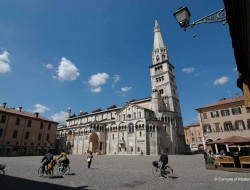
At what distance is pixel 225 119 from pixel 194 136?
133 ft

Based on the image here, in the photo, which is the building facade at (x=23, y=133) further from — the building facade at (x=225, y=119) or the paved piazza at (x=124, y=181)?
the building facade at (x=225, y=119)

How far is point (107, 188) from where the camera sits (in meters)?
7.04

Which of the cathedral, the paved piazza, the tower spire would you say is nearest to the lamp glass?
the paved piazza

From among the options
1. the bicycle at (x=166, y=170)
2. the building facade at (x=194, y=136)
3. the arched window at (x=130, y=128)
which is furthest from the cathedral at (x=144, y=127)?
the bicycle at (x=166, y=170)

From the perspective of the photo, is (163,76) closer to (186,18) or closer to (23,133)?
(23,133)

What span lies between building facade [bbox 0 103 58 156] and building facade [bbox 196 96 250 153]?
4423 cm

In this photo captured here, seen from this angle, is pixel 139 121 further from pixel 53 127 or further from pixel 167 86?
pixel 53 127


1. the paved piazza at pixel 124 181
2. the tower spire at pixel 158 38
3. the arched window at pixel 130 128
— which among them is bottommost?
the paved piazza at pixel 124 181

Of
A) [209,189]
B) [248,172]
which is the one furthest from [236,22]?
[248,172]

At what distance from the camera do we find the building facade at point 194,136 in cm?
6588

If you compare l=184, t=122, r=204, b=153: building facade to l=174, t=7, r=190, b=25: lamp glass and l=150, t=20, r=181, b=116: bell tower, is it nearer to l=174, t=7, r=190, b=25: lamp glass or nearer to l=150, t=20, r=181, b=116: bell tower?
l=150, t=20, r=181, b=116: bell tower

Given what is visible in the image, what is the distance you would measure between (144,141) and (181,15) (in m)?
42.8

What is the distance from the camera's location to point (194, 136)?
68375 mm

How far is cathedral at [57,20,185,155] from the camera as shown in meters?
46.0
